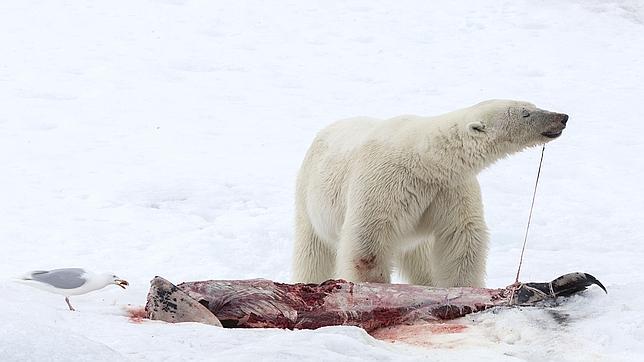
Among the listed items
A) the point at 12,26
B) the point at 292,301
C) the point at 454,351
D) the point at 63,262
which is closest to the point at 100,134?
the point at 63,262

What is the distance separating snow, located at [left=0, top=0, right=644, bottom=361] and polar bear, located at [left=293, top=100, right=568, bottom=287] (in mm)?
1327

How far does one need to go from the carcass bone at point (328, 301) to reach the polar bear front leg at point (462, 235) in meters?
1.19

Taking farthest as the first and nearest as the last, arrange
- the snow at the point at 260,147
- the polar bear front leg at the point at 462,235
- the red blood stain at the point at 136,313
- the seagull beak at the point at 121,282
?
the polar bear front leg at the point at 462,235
the seagull beak at the point at 121,282
the red blood stain at the point at 136,313
the snow at the point at 260,147

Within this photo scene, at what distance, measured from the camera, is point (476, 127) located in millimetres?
5598

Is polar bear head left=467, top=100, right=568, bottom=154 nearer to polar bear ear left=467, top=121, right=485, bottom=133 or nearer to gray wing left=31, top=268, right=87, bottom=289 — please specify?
polar bear ear left=467, top=121, right=485, bottom=133

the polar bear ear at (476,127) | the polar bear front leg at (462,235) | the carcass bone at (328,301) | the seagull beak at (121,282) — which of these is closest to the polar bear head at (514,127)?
the polar bear ear at (476,127)

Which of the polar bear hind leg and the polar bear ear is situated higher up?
the polar bear ear

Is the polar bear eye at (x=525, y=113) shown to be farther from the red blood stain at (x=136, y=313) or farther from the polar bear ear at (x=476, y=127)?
the red blood stain at (x=136, y=313)

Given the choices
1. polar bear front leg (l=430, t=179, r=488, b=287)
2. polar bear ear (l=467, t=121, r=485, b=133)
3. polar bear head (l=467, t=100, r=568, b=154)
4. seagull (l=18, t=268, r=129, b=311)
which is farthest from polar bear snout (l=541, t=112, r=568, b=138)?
seagull (l=18, t=268, r=129, b=311)

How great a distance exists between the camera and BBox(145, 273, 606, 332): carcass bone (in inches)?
161

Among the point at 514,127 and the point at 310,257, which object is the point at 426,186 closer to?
the point at 514,127

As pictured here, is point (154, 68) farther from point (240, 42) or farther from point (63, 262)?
point (63, 262)

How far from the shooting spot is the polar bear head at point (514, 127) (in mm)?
5543

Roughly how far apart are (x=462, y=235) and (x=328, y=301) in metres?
1.58
